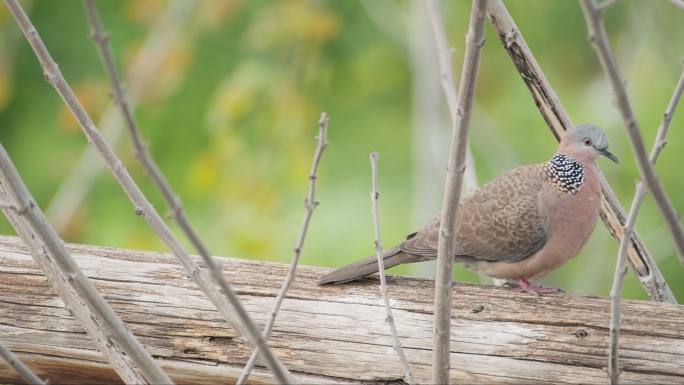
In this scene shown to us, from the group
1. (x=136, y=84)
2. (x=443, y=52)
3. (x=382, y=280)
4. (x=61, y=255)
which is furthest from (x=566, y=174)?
(x=136, y=84)

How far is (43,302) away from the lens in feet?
8.73

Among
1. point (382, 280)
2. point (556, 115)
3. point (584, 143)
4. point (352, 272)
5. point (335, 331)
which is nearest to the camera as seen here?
point (382, 280)

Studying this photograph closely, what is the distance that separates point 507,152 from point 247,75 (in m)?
1.61

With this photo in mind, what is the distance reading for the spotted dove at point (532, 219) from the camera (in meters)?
3.12

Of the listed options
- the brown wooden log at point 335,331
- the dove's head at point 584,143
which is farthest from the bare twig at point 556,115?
the brown wooden log at point 335,331

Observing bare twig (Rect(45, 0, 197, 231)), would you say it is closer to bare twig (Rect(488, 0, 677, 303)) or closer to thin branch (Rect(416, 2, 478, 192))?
thin branch (Rect(416, 2, 478, 192))

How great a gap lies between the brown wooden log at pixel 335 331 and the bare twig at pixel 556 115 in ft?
1.60

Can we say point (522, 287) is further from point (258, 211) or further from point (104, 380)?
point (258, 211)

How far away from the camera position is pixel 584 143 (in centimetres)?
312

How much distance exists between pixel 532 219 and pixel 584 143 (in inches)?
12.5

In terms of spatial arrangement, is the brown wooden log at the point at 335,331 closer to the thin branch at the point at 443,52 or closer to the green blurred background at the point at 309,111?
the thin branch at the point at 443,52

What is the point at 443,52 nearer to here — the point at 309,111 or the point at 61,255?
the point at 61,255

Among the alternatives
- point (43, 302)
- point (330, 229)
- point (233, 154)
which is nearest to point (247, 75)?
point (233, 154)

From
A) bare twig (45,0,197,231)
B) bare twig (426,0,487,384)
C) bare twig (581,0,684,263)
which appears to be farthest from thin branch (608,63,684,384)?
bare twig (45,0,197,231)
